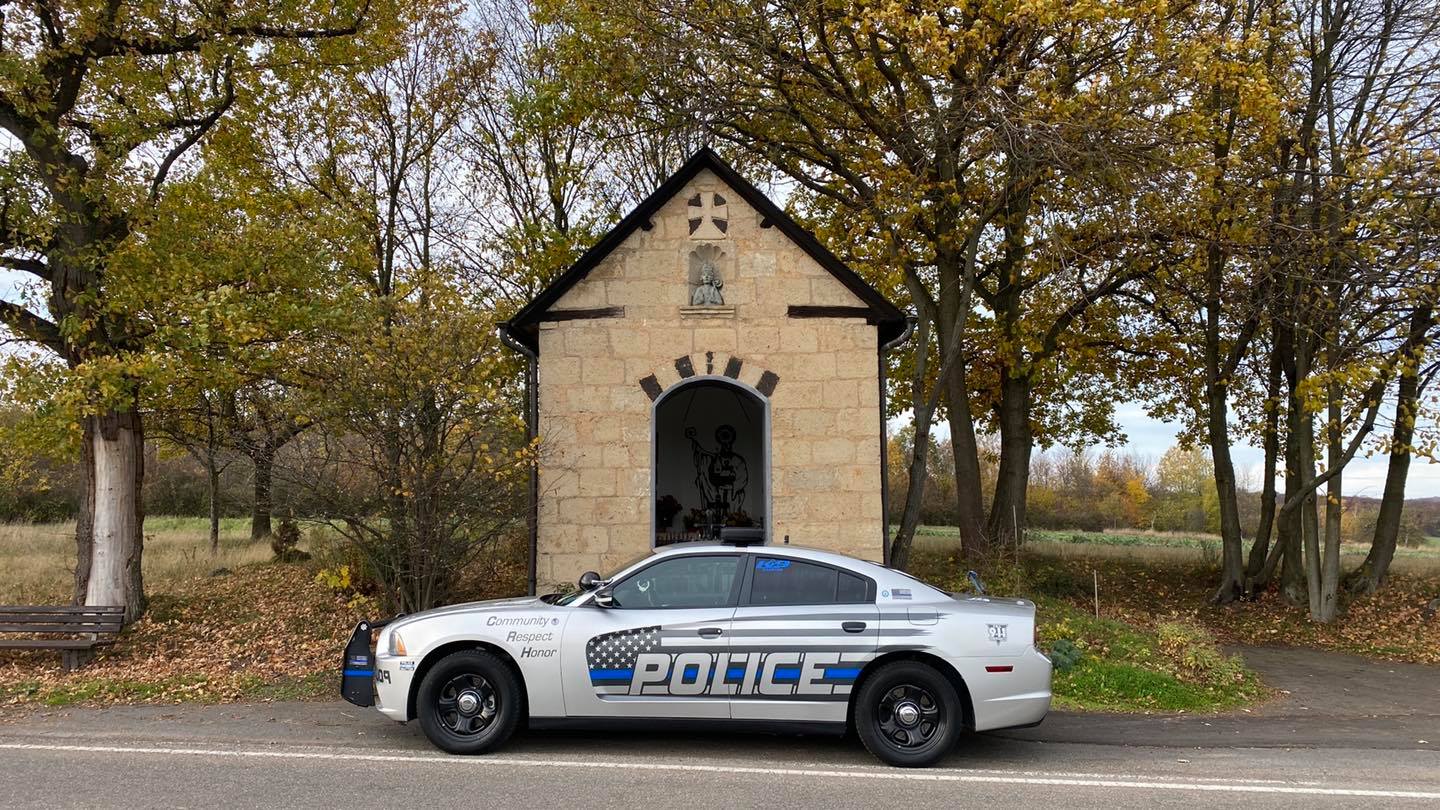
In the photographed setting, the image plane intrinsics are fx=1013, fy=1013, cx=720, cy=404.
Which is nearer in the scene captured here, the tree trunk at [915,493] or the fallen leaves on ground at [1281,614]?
the tree trunk at [915,493]

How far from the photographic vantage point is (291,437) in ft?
36.4

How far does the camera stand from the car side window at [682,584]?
7039 mm

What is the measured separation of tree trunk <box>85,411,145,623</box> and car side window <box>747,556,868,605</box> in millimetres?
9394

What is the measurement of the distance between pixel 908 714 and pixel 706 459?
35.5 ft

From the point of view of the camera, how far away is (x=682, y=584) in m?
7.09

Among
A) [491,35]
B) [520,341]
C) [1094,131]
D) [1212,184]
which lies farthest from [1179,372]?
[491,35]

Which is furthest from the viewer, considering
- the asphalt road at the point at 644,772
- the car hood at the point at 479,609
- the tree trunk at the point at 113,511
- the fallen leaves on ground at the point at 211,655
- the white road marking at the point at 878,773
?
the tree trunk at the point at 113,511

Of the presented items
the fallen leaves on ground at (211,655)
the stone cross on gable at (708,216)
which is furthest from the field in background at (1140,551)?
the fallen leaves on ground at (211,655)

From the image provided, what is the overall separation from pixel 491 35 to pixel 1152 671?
56.8 ft

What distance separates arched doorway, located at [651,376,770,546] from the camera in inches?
678

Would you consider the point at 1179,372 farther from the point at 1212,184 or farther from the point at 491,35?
the point at 491,35

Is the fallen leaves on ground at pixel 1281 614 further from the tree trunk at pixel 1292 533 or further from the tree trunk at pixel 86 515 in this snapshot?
the tree trunk at pixel 86 515

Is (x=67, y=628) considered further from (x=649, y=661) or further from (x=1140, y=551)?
(x=1140, y=551)

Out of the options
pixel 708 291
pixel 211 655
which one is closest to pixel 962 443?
pixel 708 291
